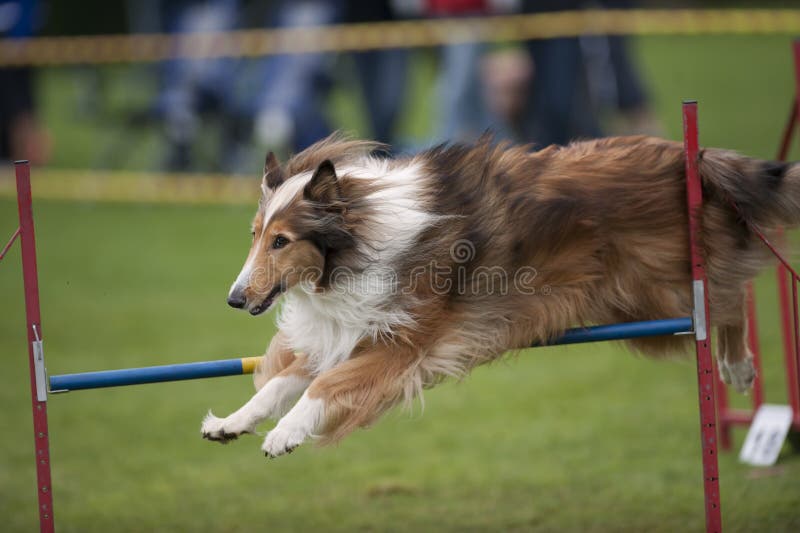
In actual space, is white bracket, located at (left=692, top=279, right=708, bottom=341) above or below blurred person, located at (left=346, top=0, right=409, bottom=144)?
below

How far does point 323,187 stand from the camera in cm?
→ 484

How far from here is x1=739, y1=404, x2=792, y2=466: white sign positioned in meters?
→ 6.63

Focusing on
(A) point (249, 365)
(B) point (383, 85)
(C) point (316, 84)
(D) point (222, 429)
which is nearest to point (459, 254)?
(A) point (249, 365)

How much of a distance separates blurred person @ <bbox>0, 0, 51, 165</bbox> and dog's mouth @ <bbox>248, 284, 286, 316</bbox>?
12959 mm

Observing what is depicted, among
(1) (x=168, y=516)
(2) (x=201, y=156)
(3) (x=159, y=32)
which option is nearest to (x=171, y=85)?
(2) (x=201, y=156)

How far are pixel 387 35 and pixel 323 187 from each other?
10.3 meters

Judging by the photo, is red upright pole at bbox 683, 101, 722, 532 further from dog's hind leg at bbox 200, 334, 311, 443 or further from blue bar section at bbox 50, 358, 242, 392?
blue bar section at bbox 50, 358, 242, 392

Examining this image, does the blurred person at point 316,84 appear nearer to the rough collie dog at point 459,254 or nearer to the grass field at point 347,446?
the grass field at point 347,446

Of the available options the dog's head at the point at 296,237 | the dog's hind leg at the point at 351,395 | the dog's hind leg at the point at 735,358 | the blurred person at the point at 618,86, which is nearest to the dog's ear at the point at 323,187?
the dog's head at the point at 296,237

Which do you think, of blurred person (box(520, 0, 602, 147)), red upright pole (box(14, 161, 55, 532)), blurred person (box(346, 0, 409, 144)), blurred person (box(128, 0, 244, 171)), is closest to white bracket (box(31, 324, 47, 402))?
red upright pole (box(14, 161, 55, 532))

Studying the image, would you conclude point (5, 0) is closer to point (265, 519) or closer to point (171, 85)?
point (171, 85)

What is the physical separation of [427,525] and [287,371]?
1535 millimetres

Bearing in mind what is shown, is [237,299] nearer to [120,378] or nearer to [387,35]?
[120,378]

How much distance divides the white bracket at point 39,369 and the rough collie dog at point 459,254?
2.36 feet
